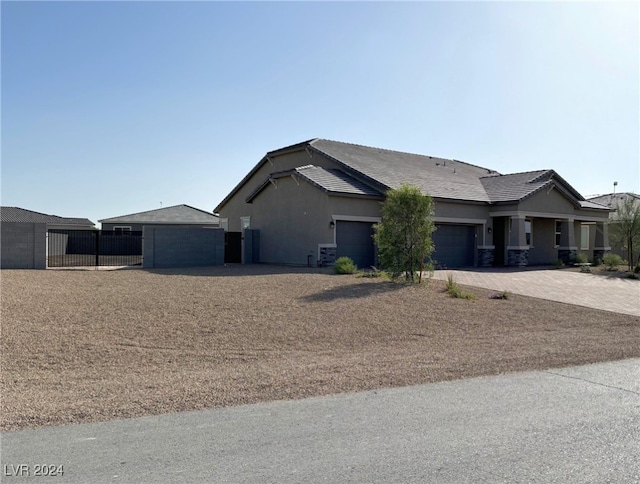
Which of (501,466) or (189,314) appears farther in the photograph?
(189,314)

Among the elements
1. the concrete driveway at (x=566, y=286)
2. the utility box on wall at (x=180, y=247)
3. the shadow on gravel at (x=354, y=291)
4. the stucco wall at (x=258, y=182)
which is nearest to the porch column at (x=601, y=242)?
the concrete driveway at (x=566, y=286)

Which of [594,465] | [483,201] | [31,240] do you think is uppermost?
[483,201]

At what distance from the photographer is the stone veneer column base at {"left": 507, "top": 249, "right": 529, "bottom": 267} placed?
97.4ft

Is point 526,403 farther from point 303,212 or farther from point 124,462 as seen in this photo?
point 303,212

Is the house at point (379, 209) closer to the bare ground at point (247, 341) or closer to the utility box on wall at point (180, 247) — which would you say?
the utility box on wall at point (180, 247)

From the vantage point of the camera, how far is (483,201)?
29625 millimetres

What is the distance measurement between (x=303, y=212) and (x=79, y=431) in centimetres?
2107

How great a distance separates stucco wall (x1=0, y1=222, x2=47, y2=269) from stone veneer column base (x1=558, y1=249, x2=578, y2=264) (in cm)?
2754

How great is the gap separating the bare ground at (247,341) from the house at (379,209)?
8264 mm

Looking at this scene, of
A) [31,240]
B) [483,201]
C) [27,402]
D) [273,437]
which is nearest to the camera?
[273,437]

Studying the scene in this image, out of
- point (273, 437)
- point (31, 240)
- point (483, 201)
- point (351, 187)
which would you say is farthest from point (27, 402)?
point (483, 201)

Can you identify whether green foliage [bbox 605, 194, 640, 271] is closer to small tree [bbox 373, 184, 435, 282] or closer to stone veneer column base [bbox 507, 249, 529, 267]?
stone veneer column base [bbox 507, 249, 529, 267]

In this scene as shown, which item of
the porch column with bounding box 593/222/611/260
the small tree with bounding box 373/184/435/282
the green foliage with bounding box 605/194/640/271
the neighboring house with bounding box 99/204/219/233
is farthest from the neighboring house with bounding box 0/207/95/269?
the porch column with bounding box 593/222/611/260

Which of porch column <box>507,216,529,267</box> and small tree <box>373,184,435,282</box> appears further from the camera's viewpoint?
porch column <box>507,216,529,267</box>
